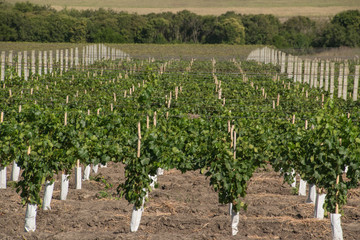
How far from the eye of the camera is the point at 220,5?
12644 cm

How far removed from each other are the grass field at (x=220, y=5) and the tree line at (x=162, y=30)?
26002 mm

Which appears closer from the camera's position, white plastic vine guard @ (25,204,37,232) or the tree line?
white plastic vine guard @ (25,204,37,232)

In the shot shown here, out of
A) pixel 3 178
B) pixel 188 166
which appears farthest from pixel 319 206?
pixel 3 178

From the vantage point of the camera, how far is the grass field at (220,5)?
116875mm

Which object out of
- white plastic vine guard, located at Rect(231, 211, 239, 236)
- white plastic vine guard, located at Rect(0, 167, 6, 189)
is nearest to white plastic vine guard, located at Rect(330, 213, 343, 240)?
white plastic vine guard, located at Rect(231, 211, 239, 236)

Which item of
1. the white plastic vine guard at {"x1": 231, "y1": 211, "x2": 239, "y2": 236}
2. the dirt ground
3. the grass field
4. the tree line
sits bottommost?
the dirt ground

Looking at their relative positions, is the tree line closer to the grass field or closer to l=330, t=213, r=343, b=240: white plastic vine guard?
the grass field

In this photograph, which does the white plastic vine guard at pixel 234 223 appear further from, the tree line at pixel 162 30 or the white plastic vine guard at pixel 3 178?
the tree line at pixel 162 30

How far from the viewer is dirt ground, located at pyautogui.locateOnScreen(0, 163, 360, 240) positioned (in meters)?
9.46

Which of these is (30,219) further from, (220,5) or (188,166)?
(220,5)

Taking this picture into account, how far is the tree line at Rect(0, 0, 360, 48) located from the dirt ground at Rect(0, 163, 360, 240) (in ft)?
172

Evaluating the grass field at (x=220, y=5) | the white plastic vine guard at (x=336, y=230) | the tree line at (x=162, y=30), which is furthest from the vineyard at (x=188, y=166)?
the grass field at (x=220, y=5)

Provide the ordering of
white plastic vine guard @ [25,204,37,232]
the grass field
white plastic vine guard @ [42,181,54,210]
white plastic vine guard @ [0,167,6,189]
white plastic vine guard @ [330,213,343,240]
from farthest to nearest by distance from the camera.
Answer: the grass field
white plastic vine guard @ [0,167,6,189]
white plastic vine guard @ [42,181,54,210]
white plastic vine guard @ [25,204,37,232]
white plastic vine guard @ [330,213,343,240]

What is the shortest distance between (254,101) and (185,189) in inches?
303
